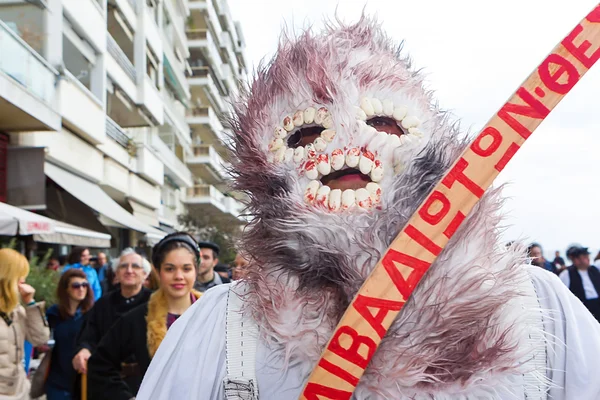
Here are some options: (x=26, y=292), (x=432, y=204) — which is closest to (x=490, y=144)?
(x=432, y=204)

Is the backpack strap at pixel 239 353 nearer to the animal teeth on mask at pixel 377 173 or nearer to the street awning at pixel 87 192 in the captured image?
the animal teeth on mask at pixel 377 173

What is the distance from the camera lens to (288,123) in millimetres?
1211

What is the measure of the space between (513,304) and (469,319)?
0.12 metres

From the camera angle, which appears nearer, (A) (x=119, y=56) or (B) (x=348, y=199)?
(B) (x=348, y=199)

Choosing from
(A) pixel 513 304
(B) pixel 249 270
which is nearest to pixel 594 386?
(A) pixel 513 304

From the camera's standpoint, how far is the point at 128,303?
355 centimetres

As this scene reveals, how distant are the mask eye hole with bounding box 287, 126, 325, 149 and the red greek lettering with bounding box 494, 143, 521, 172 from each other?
0.38m

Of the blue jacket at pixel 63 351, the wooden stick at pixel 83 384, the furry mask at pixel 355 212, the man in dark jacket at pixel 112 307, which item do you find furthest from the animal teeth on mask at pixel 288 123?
the blue jacket at pixel 63 351

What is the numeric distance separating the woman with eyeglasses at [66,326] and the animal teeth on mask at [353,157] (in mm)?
3171

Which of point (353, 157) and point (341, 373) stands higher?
point (353, 157)

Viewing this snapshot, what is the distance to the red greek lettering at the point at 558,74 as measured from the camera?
100 centimetres

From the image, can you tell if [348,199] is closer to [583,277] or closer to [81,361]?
[81,361]

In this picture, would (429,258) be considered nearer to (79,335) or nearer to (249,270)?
(249,270)

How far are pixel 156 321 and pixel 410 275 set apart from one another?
1.91 meters
